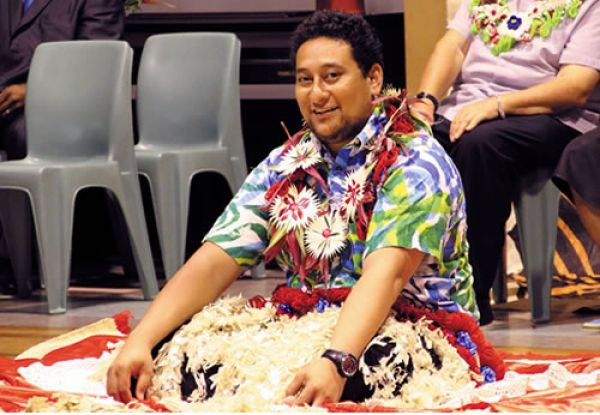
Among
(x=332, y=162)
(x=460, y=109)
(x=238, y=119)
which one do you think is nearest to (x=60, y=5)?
(x=238, y=119)

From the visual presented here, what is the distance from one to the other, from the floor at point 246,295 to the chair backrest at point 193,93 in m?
0.58

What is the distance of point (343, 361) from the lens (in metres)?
2.23

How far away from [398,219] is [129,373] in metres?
0.56

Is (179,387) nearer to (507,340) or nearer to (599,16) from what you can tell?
(507,340)

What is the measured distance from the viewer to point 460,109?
3922mm

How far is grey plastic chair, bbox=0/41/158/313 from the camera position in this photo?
15.0 ft

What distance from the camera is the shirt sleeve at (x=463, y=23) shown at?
163 inches

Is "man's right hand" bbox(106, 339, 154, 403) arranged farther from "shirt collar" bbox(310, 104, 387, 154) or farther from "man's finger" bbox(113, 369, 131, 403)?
"shirt collar" bbox(310, 104, 387, 154)

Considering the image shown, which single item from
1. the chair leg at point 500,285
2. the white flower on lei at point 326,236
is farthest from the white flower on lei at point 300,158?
the chair leg at point 500,285

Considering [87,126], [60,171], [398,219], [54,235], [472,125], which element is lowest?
[54,235]

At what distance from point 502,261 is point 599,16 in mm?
879

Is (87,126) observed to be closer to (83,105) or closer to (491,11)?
(83,105)

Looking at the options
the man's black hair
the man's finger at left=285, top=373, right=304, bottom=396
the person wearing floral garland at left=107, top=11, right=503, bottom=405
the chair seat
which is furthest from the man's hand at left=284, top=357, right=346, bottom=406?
the chair seat

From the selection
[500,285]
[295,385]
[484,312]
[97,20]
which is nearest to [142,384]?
[295,385]
